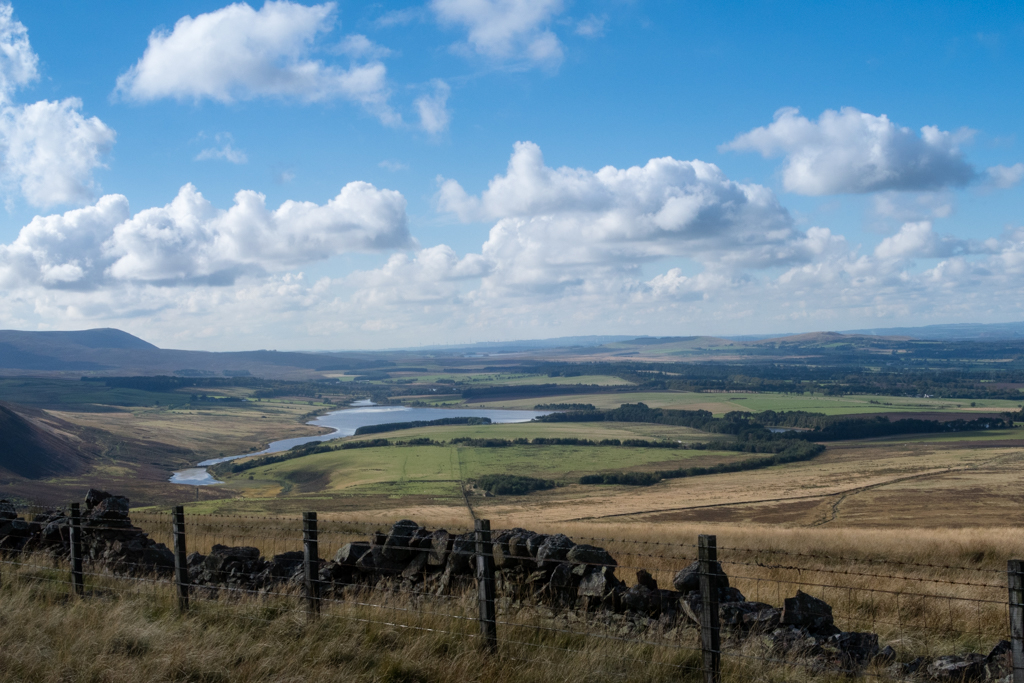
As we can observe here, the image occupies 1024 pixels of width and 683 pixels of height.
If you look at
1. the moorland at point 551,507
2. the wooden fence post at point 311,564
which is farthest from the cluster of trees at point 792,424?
the wooden fence post at point 311,564

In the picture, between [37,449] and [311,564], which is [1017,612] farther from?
[37,449]

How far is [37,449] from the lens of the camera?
4063 inches

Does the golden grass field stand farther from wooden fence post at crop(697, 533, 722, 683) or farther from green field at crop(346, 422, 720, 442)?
green field at crop(346, 422, 720, 442)

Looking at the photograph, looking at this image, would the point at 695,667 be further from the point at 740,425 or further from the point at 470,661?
the point at 740,425

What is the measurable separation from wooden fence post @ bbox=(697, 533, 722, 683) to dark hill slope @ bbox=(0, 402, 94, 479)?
10851 cm

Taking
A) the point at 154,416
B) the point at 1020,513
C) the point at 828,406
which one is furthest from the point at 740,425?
the point at 154,416

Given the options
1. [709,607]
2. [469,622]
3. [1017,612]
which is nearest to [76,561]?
[469,622]

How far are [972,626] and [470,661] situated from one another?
839 centimetres

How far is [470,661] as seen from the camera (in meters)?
7.78

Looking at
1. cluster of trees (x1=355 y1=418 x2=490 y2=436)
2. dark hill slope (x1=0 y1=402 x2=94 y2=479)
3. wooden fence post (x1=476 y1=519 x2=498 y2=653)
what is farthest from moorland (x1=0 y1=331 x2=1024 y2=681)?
cluster of trees (x1=355 y1=418 x2=490 y2=436)

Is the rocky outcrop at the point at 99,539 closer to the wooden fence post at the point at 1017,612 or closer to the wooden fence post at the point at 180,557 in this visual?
the wooden fence post at the point at 180,557

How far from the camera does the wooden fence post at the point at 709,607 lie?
7.22 meters

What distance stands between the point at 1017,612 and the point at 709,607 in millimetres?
2864

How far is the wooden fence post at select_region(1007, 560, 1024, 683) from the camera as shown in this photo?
6570 millimetres
